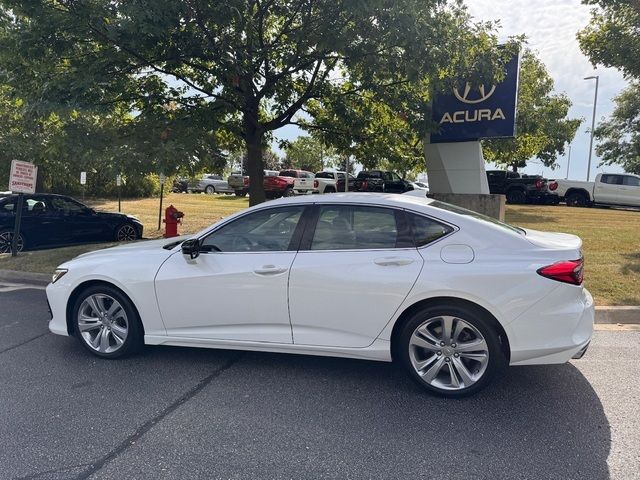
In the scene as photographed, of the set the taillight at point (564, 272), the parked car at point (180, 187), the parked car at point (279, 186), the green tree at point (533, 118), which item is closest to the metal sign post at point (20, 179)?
the taillight at point (564, 272)

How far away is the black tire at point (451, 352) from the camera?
3.45 meters

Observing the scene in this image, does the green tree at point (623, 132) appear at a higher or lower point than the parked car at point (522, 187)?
higher

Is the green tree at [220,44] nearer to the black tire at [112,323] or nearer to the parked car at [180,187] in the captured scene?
the black tire at [112,323]

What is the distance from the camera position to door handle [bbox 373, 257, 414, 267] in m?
3.59

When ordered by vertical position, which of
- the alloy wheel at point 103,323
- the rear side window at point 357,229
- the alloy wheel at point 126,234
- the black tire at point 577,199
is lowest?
the alloy wheel at point 103,323

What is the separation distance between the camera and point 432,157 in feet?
32.4

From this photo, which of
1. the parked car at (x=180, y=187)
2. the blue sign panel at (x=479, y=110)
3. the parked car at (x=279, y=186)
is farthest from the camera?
the parked car at (x=180, y=187)

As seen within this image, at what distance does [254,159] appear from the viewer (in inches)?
393

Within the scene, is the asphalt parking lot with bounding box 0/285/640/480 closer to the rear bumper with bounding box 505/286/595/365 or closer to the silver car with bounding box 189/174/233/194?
the rear bumper with bounding box 505/286/595/365

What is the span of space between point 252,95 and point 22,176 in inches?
174

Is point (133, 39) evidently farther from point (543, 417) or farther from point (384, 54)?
point (543, 417)

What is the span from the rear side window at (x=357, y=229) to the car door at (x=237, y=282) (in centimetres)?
21

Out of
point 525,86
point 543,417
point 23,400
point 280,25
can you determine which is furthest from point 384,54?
point 525,86

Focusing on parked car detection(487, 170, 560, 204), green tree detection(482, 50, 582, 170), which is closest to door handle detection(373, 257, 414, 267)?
green tree detection(482, 50, 582, 170)
